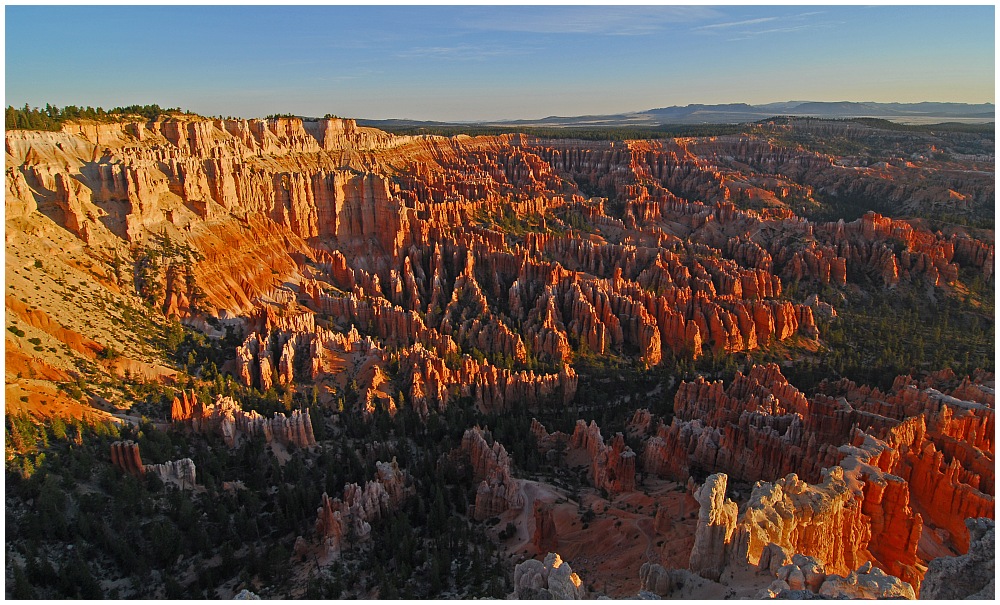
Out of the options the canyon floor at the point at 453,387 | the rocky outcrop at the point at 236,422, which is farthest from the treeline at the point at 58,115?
the rocky outcrop at the point at 236,422

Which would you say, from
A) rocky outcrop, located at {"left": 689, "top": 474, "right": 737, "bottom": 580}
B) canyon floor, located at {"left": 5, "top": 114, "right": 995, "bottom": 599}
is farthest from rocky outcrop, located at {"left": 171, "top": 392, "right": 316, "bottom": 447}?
rocky outcrop, located at {"left": 689, "top": 474, "right": 737, "bottom": 580}

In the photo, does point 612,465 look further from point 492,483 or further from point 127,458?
point 127,458

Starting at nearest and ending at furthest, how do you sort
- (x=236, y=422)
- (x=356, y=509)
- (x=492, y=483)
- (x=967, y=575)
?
(x=967, y=575)
(x=356, y=509)
(x=492, y=483)
(x=236, y=422)

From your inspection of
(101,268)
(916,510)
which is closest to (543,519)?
(916,510)

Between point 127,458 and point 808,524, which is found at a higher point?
point 808,524

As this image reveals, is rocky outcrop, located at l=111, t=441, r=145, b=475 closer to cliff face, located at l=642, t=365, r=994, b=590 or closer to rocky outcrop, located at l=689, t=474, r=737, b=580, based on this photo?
rocky outcrop, located at l=689, t=474, r=737, b=580

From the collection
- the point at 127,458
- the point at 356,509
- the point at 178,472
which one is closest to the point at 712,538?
the point at 356,509

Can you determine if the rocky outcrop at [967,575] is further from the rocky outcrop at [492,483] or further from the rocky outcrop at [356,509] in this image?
the rocky outcrop at [356,509]
